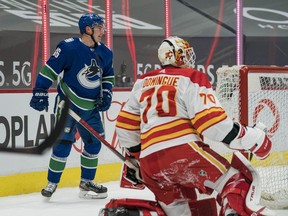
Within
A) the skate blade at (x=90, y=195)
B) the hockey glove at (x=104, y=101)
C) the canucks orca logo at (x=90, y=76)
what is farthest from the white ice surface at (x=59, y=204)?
the canucks orca logo at (x=90, y=76)

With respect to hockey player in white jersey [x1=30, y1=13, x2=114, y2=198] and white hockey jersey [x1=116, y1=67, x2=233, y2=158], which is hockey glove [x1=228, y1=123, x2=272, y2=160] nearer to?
white hockey jersey [x1=116, y1=67, x2=233, y2=158]

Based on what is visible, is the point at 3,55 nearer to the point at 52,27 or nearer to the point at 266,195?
the point at 52,27

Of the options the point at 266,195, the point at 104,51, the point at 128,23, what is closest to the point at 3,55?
the point at 104,51

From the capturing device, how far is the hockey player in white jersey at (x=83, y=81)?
4.26 meters

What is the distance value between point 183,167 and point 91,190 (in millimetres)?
2027

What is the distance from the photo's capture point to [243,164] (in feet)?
8.55

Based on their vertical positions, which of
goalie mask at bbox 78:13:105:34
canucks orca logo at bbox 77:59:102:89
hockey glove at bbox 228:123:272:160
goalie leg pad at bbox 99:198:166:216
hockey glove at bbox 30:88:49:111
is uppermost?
goalie mask at bbox 78:13:105:34

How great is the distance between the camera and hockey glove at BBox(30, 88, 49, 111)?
413 cm

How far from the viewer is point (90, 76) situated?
4355 millimetres

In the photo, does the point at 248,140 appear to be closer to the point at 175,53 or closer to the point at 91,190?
the point at 175,53

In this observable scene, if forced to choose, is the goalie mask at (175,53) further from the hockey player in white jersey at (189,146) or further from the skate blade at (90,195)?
the skate blade at (90,195)

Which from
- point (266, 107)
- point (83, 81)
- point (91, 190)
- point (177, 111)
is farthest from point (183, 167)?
point (91, 190)

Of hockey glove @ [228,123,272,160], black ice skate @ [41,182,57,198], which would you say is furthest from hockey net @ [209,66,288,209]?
black ice skate @ [41,182,57,198]

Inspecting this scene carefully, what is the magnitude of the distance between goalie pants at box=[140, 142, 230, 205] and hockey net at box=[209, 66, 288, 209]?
0.74m
